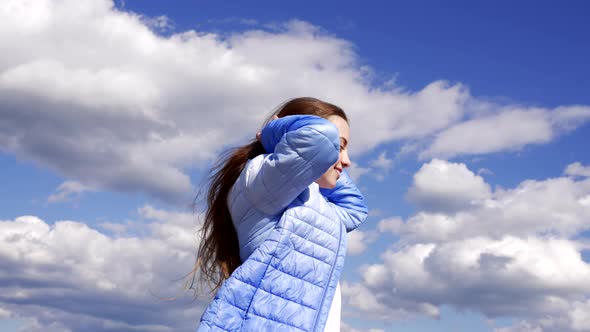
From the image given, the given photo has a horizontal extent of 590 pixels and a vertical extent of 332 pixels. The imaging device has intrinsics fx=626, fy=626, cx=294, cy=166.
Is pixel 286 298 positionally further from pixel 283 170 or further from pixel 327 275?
pixel 283 170

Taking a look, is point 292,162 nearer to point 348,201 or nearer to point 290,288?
point 290,288

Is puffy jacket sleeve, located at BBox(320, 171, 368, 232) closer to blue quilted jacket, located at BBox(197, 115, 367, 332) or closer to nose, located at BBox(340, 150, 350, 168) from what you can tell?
nose, located at BBox(340, 150, 350, 168)

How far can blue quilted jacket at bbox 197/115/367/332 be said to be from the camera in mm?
3754

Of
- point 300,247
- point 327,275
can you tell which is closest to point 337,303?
point 327,275

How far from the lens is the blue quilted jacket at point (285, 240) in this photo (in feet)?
12.3

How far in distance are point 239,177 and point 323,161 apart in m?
0.71

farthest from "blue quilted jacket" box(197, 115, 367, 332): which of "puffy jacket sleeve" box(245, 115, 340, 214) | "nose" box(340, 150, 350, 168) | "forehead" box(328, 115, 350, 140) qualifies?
"forehead" box(328, 115, 350, 140)

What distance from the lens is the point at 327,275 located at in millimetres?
4043

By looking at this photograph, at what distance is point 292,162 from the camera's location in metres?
3.76

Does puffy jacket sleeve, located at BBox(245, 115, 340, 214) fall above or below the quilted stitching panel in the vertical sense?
above

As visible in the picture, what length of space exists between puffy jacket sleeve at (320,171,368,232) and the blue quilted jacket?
590 millimetres

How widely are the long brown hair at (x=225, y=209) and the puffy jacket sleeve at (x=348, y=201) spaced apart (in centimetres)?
59

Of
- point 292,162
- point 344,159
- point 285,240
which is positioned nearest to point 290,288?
point 285,240

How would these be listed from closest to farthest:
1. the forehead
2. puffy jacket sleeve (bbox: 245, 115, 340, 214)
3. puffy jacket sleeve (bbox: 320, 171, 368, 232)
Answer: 1. puffy jacket sleeve (bbox: 245, 115, 340, 214)
2. the forehead
3. puffy jacket sleeve (bbox: 320, 171, 368, 232)
